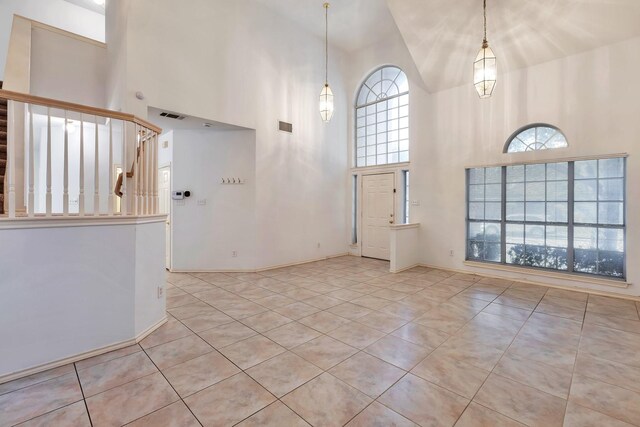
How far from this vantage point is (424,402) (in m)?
1.90

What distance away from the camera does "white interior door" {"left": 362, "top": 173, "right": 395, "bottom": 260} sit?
661 cm

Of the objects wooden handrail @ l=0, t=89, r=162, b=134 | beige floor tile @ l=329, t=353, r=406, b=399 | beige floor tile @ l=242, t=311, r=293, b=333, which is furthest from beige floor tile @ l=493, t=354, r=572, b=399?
wooden handrail @ l=0, t=89, r=162, b=134

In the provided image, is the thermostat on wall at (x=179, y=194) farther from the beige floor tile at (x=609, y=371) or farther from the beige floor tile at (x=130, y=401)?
the beige floor tile at (x=609, y=371)

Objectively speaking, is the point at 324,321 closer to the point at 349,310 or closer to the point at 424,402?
the point at 349,310

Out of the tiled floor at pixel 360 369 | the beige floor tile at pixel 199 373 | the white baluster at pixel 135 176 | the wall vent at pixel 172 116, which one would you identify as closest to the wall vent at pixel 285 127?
the wall vent at pixel 172 116

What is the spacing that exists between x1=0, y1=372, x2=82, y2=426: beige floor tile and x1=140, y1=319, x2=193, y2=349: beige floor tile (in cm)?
60

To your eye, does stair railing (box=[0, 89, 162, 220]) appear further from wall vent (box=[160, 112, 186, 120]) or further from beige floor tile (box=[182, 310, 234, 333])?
beige floor tile (box=[182, 310, 234, 333])

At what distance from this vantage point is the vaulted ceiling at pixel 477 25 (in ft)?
12.7

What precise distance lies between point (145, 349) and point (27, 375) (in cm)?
77

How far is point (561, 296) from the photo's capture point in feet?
13.4

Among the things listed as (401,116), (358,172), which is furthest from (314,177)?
(401,116)

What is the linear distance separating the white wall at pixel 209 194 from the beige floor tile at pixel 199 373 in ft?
10.2

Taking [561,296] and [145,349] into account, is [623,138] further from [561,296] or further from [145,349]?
[145,349]

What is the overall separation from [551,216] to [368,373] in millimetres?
4355
